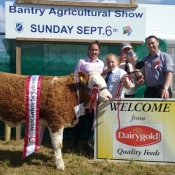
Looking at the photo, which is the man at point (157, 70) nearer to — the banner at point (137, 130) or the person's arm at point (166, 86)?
the person's arm at point (166, 86)

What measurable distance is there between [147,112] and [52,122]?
1.56 meters

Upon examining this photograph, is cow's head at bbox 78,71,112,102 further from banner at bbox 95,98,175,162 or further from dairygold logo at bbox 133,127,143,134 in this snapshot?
dairygold logo at bbox 133,127,143,134

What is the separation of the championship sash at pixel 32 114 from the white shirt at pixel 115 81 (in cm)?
116

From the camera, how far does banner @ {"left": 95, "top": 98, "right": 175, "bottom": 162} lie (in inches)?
209

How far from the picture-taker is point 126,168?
5.14 m

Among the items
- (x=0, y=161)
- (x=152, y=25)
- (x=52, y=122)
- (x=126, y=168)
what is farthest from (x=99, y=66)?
(x=152, y=25)

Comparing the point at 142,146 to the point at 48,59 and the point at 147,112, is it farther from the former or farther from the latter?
the point at 48,59

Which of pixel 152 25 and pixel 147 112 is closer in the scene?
pixel 147 112

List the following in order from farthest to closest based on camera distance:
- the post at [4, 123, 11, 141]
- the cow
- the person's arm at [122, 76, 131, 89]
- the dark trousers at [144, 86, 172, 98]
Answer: the post at [4, 123, 11, 141], the dark trousers at [144, 86, 172, 98], the person's arm at [122, 76, 131, 89], the cow

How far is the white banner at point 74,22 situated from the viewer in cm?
626

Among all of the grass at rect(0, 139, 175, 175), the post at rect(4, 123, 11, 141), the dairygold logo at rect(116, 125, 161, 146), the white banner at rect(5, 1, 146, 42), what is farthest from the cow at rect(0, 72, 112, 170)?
the post at rect(4, 123, 11, 141)

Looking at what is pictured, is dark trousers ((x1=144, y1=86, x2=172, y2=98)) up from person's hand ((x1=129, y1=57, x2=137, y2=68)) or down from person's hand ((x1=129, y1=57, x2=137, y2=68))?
down

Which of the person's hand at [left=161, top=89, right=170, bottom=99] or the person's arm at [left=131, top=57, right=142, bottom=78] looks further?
the person's arm at [left=131, top=57, right=142, bottom=78]

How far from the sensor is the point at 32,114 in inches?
196
